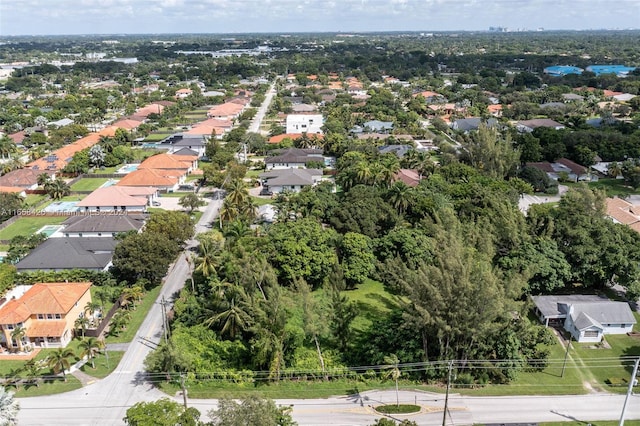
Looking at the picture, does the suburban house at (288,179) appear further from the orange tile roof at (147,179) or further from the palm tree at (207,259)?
the palm tree at (207,259)

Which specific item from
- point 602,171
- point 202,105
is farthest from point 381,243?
point 202,105

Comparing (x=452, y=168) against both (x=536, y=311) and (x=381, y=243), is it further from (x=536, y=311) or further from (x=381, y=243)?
(x=536, y=311)

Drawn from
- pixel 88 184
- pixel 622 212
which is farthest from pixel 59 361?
pixel 622 212

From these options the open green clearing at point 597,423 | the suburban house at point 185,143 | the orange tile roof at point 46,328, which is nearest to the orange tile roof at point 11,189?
the suburban house at point 185,143

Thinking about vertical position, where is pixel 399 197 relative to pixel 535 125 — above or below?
below

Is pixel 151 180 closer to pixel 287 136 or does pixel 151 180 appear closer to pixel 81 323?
pixel 287 136
